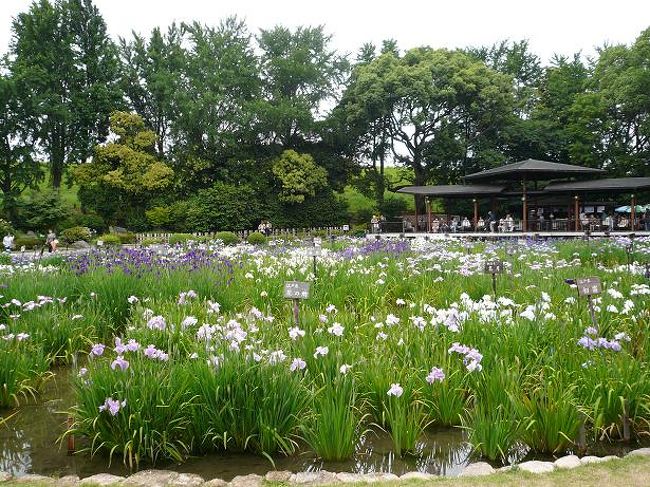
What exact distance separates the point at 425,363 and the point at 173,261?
6.25 metres

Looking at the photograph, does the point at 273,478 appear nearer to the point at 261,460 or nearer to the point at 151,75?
the point at 261,460

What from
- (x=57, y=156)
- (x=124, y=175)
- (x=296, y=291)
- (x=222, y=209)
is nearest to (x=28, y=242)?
(x=124, y=175)

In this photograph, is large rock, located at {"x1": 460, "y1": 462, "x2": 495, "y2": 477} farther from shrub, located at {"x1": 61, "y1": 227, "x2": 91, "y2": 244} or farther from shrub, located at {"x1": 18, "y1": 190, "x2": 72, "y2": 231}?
shrub, located at {"x1": 18, "y1": 190, "x2": 72, "y2": 231}

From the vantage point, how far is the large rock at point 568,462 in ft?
10.6

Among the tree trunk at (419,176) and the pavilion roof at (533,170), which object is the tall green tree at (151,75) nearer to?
the tree trunk at (419,176)

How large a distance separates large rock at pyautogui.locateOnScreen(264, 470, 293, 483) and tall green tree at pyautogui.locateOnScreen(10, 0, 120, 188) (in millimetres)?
34147

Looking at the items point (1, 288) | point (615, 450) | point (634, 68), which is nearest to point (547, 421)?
point (615, 450)

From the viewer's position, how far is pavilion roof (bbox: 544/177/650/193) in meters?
26.0

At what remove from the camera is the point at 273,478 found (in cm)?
324

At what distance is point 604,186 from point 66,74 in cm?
3363

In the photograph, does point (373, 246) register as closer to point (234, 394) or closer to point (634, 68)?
point (234, 394)

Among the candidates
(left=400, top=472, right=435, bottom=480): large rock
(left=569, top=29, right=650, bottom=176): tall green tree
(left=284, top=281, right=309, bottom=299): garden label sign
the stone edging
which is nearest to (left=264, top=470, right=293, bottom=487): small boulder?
the stone edging

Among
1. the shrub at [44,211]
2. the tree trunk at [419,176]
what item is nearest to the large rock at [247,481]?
the shrub at [44,211]

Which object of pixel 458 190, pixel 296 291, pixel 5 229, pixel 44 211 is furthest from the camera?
pixel 458 190
